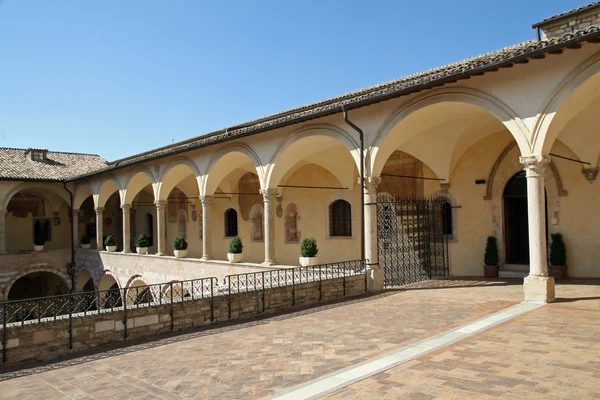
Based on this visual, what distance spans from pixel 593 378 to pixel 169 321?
6613 mm

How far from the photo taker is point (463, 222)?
1500 cm

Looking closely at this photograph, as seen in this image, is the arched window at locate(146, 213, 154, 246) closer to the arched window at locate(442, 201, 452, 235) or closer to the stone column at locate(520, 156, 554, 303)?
the arched window at locate(442, 201, 452, 235)

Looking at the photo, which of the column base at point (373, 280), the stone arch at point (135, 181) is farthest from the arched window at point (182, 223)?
the column base at point (373, 280)

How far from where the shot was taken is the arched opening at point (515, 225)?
14219 millimetres

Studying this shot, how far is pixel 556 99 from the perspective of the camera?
8.77 meters

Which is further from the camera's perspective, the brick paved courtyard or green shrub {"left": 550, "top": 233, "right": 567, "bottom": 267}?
green shrub {"left": 550, "top": 233, "right": 567, "bottom": 267}

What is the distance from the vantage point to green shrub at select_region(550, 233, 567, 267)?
41.8ft

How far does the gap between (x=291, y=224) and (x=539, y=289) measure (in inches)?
464

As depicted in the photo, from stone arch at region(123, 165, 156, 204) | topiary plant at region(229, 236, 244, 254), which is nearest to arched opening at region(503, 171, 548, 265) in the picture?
topiary plant at region(229, 236, 244, 254)

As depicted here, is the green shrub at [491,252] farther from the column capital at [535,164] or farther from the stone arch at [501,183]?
the column capital at [535,164]

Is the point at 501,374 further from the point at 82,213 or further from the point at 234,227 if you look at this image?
the point at 82,213

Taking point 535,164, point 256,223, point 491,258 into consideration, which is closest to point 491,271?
point 491,258

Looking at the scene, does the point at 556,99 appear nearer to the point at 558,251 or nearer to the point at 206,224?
the point at 558,251

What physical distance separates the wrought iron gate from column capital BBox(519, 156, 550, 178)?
4526mm
